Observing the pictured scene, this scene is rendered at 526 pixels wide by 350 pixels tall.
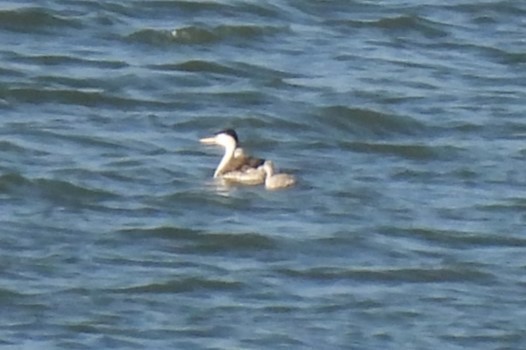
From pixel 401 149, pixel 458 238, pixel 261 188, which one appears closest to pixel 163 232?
pixel 261 188

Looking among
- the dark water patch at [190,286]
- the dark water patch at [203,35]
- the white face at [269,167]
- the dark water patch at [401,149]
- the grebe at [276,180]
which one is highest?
the dark water patch at [203,35]

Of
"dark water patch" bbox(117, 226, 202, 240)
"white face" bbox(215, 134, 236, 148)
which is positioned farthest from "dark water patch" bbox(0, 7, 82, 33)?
"dark water patch" bbox(117, 226, 202, 240)

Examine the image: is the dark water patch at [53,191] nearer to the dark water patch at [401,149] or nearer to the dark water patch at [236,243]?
the dark water patch at [236,243]

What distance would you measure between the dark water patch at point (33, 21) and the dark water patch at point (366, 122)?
2.78 meters

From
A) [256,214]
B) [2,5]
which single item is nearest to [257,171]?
[256,214]

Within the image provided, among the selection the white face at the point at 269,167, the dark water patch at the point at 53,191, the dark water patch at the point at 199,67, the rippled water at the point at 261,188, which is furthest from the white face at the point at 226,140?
the dark water patch at the point at 199,67

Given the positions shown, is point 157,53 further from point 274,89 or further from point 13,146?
point 13,146

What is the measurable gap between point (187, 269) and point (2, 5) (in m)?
6.12

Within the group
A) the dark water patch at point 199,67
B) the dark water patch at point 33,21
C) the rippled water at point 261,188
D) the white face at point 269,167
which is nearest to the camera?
the rippled water at point 261,188

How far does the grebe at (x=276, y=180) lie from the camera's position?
15.5 m

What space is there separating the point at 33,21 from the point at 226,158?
3744mm

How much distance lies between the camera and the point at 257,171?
1586 centimetres

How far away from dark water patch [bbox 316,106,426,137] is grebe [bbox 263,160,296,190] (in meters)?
1.60

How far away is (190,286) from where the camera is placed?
13.7m
